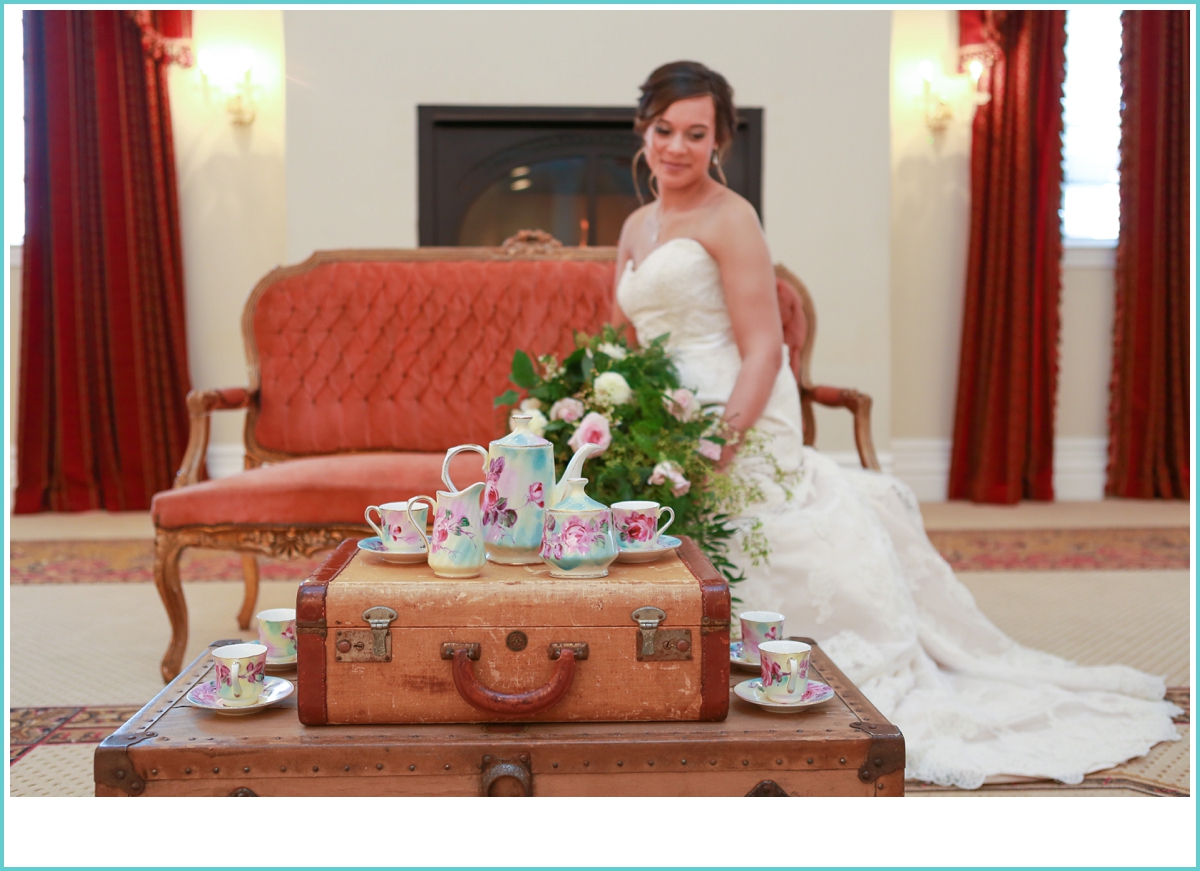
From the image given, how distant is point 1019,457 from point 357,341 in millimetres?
4014

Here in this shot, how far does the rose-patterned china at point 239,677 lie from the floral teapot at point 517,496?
37cm

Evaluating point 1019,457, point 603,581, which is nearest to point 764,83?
point 1019,457

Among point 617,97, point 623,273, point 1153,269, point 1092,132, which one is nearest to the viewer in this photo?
point 623,273

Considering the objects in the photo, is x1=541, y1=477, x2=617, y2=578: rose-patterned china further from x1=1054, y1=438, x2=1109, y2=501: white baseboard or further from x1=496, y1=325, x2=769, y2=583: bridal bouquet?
x1=1054, y1=438, x2=1109, y2=501: white baseboard

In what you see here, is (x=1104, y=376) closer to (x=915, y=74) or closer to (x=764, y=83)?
(x=915, y=74)

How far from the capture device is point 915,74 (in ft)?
18.1

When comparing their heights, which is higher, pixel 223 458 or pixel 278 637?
pixel 278 637

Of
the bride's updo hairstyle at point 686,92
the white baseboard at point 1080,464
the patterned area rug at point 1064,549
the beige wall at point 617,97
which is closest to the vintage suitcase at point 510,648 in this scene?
the bride's updo hairstyle at point 686,92

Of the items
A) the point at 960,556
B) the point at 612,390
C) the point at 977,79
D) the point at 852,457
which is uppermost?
the point at 977,79

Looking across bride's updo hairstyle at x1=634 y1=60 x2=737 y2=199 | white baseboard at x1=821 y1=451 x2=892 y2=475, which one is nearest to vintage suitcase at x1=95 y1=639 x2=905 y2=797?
bride's updo hairstyle at x1=634 y1=60 x2=737 y2=199

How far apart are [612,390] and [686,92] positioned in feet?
2.83

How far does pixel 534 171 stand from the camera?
5363mm

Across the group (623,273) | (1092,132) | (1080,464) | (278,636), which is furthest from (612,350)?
(1092,132)

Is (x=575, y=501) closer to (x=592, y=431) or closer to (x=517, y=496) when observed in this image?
(x=517, y=496)
